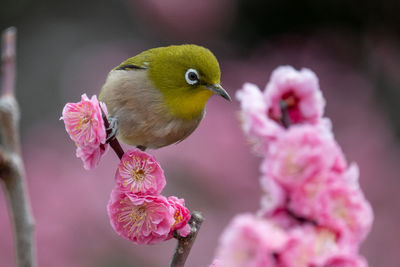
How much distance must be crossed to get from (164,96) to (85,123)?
49cm

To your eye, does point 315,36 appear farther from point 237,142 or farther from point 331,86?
point 237,142

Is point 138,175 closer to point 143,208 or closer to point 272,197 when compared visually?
point 143,208

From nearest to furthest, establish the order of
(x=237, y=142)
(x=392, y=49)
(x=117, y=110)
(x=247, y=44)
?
(x=117, y=110), (x=237, y=142), (x=392, y=49), (x=247, y=44)

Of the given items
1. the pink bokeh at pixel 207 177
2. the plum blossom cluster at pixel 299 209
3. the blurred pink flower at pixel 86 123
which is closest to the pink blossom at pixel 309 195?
the plum blossom cluster at pixel 299 209

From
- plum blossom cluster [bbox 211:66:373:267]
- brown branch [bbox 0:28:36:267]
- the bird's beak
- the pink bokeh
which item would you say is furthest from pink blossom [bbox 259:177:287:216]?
the pink bokeh

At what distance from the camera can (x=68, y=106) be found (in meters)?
0.85

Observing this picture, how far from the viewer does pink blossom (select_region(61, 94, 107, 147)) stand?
84cm

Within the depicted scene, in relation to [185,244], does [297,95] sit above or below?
above

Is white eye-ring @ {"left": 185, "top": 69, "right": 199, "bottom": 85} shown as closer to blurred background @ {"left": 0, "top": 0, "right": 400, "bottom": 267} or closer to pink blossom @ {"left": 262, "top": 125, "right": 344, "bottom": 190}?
pink blossom @ {"left": 262, "top": 125, "right": 344, "bottom": 190}

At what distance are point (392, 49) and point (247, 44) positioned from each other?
103 cm

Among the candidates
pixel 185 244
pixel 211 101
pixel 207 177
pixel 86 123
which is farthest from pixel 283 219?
pixel 211 101

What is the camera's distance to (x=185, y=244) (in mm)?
812

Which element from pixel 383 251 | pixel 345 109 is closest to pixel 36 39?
pixel 345 109

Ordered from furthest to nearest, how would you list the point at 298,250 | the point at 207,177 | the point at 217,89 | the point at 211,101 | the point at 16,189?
the point at 211,101
the point at 207,177
the point at 217,89
the point at 16,189
the point at 298,250
